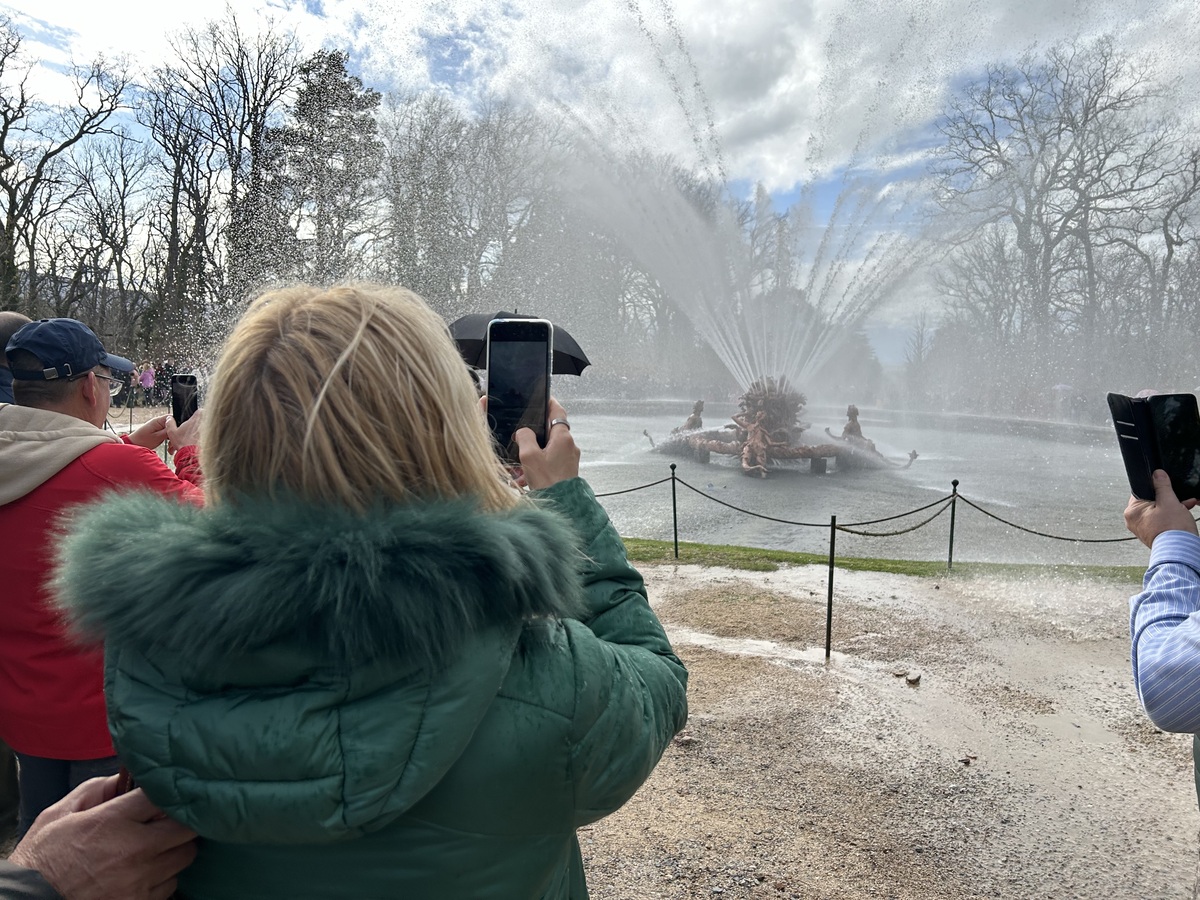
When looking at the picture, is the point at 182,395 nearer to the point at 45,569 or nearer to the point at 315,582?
the point at 45,569

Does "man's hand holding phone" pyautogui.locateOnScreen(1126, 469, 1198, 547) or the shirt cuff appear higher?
"man's hand holding phone" pyautogui.locateOnScreen(1126, 469, 1198, 547)

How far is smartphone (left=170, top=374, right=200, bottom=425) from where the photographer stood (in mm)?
3051

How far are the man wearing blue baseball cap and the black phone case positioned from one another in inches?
97.4

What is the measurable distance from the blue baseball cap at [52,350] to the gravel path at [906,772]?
2.75m

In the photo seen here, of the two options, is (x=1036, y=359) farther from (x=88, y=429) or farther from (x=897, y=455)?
(x=88, y=429)

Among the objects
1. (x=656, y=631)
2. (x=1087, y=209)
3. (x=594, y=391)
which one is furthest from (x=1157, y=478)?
(x=594, y=391)

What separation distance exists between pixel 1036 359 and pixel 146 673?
32.1 m

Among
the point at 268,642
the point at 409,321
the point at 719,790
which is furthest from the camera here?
the point at 719,790

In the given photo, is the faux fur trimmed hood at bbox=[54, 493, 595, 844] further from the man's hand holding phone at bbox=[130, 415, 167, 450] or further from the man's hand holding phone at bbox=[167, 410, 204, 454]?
the man's hand holding phone at bbox=[130, 415, 167, 450]

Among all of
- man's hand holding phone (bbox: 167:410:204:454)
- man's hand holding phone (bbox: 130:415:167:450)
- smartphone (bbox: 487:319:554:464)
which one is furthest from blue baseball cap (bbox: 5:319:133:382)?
smartphone (bbox: 487:319:554:464)

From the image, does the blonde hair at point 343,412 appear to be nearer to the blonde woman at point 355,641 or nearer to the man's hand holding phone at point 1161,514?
the blonde woman at point 355,641

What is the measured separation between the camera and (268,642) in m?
0.87

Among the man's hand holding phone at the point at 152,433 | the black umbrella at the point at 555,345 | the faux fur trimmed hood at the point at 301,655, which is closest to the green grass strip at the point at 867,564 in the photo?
the black umbrella at the point at 555,345

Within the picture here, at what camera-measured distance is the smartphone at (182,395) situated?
3051mm
